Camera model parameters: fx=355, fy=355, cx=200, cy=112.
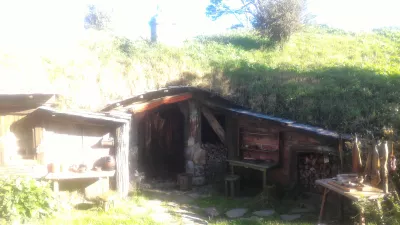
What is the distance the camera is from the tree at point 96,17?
27.9m

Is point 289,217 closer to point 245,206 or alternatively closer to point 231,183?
point 245,206

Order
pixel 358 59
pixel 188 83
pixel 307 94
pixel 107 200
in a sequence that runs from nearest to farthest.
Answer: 1. pixel 107 200
2. pixel 307 94
3. pixel 188 83
4. pixel 358 59


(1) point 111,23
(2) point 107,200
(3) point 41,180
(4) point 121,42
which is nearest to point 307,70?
(4) point 121,42

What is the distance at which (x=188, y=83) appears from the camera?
14.8 meters

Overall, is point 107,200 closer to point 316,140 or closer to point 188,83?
point 316,140

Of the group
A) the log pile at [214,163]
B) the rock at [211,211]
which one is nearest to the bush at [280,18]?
the log pile at [214,163]

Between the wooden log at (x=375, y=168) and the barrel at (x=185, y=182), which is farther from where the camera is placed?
the barrel at (x=185, y=182)

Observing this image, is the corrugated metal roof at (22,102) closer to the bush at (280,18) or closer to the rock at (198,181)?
the rock at (198,181)

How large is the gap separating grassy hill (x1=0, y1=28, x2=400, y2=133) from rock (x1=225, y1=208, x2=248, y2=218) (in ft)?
12.2

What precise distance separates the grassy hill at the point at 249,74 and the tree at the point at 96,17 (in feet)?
→ 31.7

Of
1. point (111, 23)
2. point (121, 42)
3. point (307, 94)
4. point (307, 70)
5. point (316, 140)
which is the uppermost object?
point (111, 23)

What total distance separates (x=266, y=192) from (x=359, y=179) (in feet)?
10.9

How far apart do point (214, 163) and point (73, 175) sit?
5.09m

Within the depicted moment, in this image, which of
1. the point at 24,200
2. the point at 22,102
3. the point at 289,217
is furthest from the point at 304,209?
the point at 22,102
